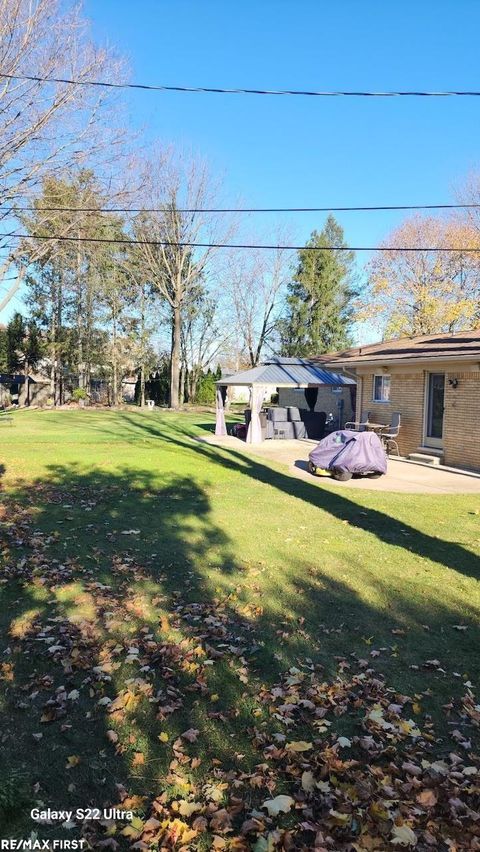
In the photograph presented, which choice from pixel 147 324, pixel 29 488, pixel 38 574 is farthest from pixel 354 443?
pixel 147 324

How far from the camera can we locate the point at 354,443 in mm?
12023

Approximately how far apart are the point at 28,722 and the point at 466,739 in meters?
2.45

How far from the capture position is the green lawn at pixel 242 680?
2438 mm

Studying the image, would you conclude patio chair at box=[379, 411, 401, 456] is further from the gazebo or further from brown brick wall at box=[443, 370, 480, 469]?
the gazebo

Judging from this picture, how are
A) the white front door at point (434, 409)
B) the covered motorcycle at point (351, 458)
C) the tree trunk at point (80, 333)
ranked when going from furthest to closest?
1. the tree trunk at point (80, 333)
2. the white front door at point (434, 409)
3. the covered motorcycle at point (351, 458)

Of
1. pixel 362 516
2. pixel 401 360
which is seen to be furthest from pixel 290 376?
pixel 362 516

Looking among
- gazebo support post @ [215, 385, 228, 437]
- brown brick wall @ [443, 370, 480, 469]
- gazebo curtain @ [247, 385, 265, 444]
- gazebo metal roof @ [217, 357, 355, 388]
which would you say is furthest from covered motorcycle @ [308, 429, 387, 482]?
gazebo support post @ [215, 385, 228, 437]

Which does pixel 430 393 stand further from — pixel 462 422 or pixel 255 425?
pixel 255 425

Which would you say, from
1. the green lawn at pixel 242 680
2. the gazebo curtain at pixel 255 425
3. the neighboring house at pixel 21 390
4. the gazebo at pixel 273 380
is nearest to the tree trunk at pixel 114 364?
the neighboring house at pixel 21 390

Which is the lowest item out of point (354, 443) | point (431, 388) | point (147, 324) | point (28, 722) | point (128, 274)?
point (28, 722)

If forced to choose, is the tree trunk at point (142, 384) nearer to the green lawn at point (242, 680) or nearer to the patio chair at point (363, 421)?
the patio chair at point (363, 421)

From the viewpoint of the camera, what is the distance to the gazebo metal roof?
20.7m

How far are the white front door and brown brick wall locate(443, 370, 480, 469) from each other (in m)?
0.74

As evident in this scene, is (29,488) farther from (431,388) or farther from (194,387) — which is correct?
(194,387)
